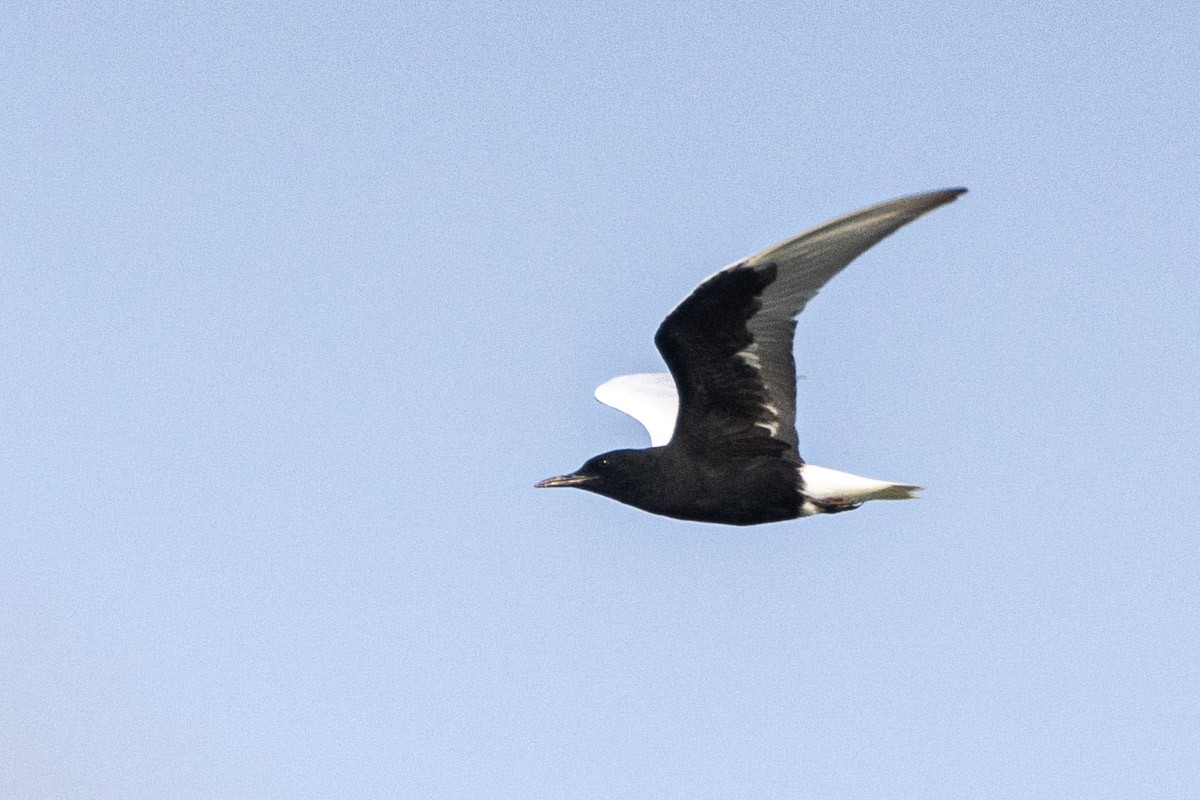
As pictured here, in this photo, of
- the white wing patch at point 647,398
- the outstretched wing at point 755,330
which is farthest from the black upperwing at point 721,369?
the white wing patch at point 647,398

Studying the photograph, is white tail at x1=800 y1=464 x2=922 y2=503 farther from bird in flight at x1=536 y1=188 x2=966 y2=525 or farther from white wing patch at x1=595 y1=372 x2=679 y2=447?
white wing patch at x1=595 y1=372 x2=679 y2=447

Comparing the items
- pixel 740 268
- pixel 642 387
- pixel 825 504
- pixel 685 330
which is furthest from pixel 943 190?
pixel 642 387

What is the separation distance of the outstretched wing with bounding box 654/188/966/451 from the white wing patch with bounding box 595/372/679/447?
2460 millimetres

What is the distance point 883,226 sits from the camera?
10.2 m

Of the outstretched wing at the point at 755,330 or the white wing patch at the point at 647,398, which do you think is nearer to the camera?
the outstretched wing at the point at 755,330

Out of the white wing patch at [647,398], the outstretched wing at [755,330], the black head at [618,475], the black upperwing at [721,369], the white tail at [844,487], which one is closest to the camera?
the outstretched wing at [755,330]

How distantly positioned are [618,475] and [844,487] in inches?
68.5

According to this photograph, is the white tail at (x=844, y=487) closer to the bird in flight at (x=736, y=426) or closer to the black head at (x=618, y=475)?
the bird in flight at (x=736, y=426)

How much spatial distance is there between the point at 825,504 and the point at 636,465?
1.45 meters

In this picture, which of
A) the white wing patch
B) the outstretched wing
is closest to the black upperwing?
the outstretched wing

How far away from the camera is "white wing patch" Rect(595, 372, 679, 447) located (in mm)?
15094

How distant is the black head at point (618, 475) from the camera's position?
496 inches

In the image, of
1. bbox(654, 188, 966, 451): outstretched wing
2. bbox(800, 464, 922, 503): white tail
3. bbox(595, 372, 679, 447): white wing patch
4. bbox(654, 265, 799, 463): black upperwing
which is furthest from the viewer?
bbox(595, 372, 679, 447): white wing patch

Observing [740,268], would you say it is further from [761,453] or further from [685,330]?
[761,453]
